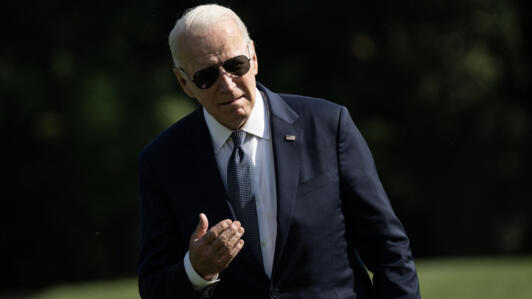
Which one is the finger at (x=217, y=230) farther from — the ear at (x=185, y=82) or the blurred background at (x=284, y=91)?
the blurred background at (x=284, y=91)

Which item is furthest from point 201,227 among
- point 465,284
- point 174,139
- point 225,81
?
point 465,284

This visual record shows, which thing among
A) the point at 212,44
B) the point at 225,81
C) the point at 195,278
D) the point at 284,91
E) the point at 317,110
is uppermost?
the point at 212,44

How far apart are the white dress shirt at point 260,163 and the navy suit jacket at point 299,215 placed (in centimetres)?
5

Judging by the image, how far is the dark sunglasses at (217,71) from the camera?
2.97 meters

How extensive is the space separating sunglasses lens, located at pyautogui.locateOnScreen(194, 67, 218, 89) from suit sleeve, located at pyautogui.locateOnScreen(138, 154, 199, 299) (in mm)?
361

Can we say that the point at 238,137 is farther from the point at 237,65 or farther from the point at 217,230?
the point at 217,230

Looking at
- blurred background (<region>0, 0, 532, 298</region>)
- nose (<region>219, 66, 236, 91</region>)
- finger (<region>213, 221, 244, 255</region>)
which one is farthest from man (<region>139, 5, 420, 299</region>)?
blurred background (<region>0, 0, 532, 298</region>)

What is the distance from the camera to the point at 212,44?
9.74 feet

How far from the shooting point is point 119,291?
11.1 meters

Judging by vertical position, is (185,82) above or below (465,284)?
above

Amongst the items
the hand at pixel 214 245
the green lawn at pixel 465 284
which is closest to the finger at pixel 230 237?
the hand at pixel 214 245

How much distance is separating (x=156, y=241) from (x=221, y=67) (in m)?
0.70

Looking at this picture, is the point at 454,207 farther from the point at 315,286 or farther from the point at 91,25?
the point at 315,286

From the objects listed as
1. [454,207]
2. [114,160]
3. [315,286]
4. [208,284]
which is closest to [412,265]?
[315,286]
